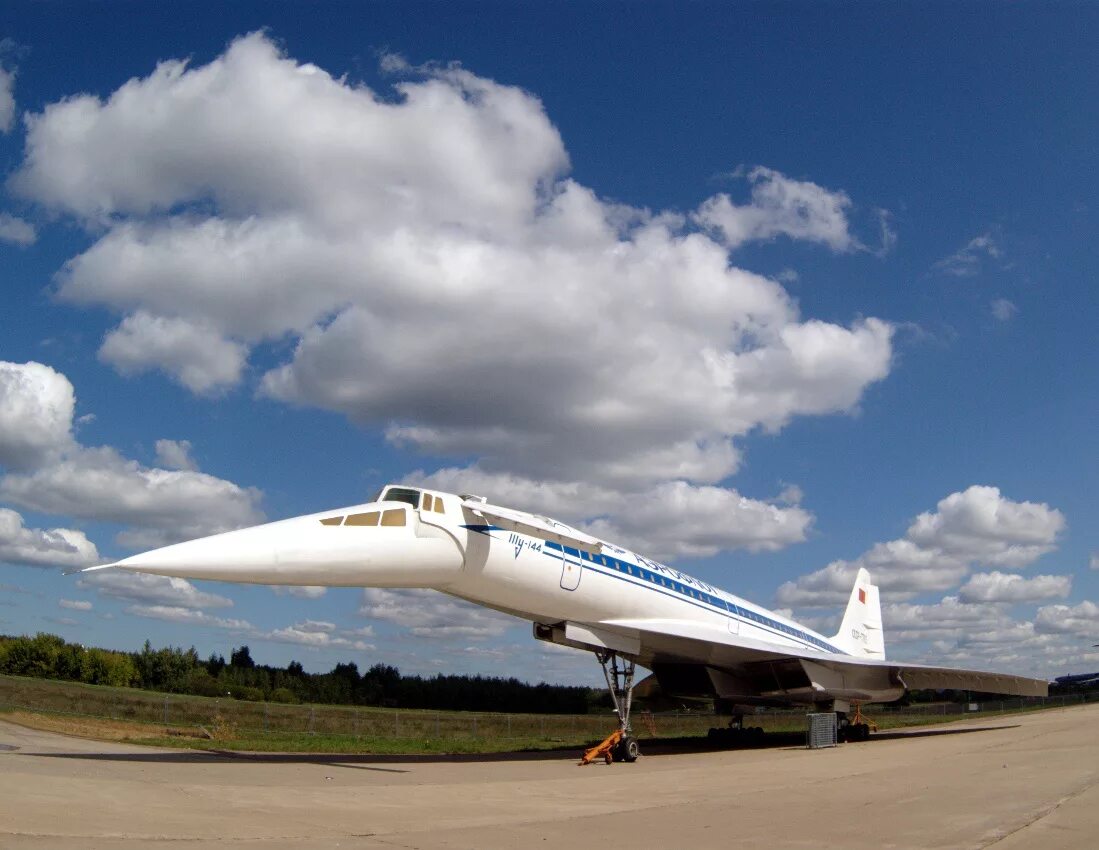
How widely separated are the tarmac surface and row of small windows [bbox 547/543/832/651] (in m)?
3.77

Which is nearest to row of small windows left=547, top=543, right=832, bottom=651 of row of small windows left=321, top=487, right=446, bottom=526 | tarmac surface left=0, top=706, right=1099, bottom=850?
row of small windows left=321, top=487, right=446, bottom=526

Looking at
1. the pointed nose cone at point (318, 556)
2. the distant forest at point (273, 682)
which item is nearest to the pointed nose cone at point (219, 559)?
the pointed nose cone at point (318, 556)

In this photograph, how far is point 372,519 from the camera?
12.8 metres

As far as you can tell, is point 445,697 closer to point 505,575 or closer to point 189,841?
point 505,575

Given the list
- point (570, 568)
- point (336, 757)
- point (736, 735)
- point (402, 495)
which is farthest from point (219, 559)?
point (736, 735)

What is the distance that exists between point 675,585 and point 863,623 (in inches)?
669

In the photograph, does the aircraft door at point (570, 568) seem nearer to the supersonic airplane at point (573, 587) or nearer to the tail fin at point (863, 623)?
the supersonic airplane at point (573, 587)

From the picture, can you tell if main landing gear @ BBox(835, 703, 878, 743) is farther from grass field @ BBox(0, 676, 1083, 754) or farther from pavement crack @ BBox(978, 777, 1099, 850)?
pavement crack @ BBox(978, 777, 1099, 850)

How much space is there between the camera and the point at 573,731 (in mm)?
30391

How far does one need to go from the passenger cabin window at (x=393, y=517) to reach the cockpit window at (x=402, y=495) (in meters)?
0.32

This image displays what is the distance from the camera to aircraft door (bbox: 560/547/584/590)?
51.1 ft

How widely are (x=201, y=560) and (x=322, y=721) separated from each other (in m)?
19.5

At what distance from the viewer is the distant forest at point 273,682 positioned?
61250 millimetres

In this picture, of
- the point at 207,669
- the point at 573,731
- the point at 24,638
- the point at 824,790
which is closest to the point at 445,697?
the point at 207,669
